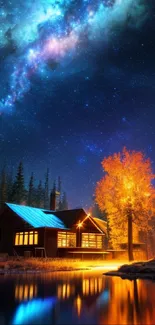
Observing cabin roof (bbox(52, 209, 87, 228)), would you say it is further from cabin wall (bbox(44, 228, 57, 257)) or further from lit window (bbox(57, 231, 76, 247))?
cabin wall (bbox(44, 228, 57, 257))

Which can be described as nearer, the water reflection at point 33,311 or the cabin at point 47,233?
the water reflection at point 33,311

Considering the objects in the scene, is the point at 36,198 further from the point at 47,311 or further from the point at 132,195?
the point at 47,311

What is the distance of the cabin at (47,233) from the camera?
127 feet

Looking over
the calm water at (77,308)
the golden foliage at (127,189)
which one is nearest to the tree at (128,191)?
the golden foliage at (127,189)

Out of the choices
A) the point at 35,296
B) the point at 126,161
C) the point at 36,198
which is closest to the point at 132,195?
the point at 126,161

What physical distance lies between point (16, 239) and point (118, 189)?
1558 cm

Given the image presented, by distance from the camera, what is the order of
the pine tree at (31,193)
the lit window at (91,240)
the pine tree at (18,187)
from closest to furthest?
the lit window at (91,240) → the pine tree at (18,187) → the pine tree at (31,193)

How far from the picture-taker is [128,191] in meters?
37.0

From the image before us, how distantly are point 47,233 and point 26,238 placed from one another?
124 inches

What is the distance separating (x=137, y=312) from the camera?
7695 millimetres

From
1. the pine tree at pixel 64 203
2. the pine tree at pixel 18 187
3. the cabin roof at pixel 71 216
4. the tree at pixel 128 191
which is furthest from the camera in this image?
the pine tree at pixel 64 203

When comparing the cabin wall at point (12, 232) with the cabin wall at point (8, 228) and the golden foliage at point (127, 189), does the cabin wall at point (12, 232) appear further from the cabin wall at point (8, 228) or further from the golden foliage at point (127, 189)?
the golden foliage at point (127, 189)

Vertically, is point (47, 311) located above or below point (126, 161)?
below

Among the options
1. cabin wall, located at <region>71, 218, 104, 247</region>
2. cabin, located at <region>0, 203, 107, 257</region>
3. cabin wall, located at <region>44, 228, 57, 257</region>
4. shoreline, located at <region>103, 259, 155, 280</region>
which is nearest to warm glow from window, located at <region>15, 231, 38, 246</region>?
cabin, located at <region>0, 203, 107, 257</region>
